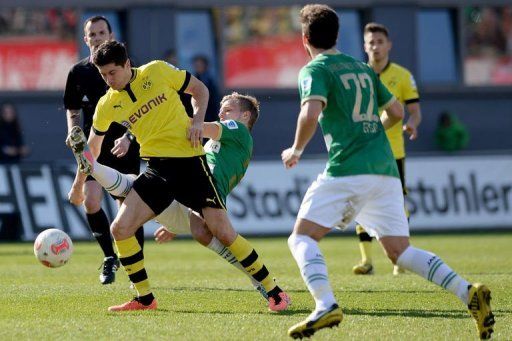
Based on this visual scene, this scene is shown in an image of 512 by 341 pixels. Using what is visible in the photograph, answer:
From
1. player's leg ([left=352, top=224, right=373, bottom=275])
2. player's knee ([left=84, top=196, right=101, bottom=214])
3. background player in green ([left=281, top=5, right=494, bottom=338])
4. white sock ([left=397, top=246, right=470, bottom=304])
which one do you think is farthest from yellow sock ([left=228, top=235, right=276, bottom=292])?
player's leg ([left=352, top=224, right=373, bottom=275])

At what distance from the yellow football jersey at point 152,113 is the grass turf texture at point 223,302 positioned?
125cm

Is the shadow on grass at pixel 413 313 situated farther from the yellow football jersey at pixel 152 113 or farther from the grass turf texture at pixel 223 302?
the yellow football jersey at pixel 152 113

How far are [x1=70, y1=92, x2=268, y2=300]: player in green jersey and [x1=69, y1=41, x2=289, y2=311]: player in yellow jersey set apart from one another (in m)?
0.47

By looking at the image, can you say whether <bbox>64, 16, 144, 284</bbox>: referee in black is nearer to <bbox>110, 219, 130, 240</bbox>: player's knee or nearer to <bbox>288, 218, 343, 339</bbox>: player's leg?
<bbox>110, 219, 130, 240</bbox>: player's knee

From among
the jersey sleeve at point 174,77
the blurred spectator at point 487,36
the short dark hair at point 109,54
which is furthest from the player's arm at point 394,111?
the blurred spectator at point 487,36

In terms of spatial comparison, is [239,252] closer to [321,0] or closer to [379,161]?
[379,161]

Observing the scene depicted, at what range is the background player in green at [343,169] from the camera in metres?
6.99

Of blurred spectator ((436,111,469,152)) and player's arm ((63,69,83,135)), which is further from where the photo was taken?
blurred spectator ((436,111,469,152))

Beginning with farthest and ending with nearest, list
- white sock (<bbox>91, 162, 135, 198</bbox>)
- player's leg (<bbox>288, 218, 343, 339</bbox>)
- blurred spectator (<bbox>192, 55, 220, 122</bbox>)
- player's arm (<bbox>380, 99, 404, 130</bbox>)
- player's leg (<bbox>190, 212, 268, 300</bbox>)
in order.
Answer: blurred spectator (<bbox>192, 55, 220, 122</bbox>) → player's leg (<bbox>190, 212, 268, 300</bbox>) → white sock (<bbox>91, 162, 135, 198</bbox>) → player's arm (<bbox>380, 99, 404, 130</bbox>) → player's leg (<bbox>288, 218, 343, 339</bbox>)

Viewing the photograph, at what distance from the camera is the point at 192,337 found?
7102mm

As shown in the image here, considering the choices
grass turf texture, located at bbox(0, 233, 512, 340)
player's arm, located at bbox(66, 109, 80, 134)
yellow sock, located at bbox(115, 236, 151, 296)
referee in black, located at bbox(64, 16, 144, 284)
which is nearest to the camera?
grass turf texture, located at bbox(0, 233, 512, 340)

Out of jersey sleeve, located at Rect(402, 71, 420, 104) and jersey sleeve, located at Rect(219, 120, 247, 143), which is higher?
jersey sleeve, located at Rect(219, 120, 247, 143)

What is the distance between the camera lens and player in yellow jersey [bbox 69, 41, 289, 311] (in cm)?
841

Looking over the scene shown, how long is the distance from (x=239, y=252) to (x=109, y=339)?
6.21ft
